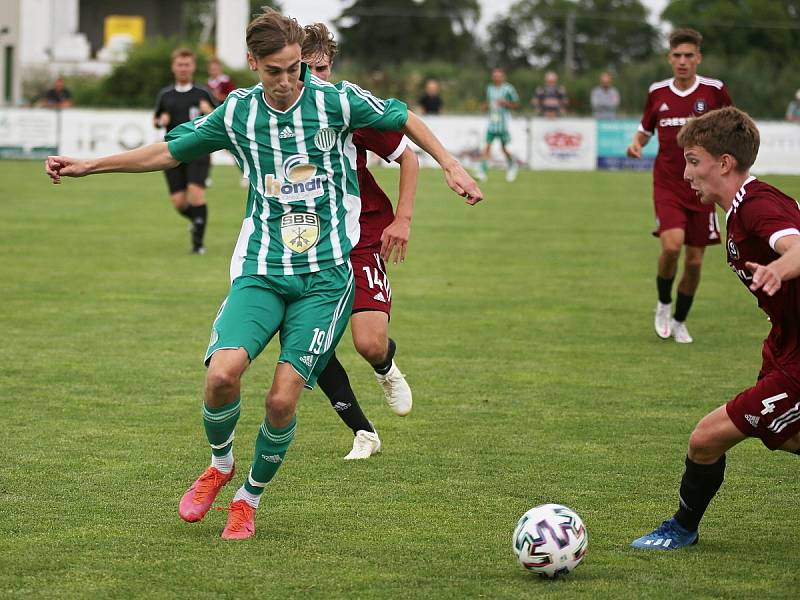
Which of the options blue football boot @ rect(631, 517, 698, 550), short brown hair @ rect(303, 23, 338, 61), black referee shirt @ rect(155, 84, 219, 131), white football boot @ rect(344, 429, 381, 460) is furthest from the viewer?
black referee shirt @ rect(155, 84, 219, 131)

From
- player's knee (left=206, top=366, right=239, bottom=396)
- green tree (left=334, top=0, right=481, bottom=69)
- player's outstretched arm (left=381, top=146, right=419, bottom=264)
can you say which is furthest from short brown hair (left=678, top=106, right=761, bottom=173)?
green tree (left=334, top=0, right=481, bottom=69)

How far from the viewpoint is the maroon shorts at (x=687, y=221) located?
10.2 meters

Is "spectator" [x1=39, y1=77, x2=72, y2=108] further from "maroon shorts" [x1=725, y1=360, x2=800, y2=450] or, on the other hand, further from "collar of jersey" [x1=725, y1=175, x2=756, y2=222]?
"maroon shorts" [x1=725, y1=360, x2=800, y2=450]

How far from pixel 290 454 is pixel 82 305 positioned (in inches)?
216

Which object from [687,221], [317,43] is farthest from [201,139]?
[687,221]

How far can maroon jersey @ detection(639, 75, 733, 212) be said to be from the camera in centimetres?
1031

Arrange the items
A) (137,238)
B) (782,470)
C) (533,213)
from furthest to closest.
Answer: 1. (533,213)
2. (137,238)
3. (782,470)

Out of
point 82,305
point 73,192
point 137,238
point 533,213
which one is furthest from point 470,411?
point 73,192

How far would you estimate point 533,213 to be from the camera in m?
21.1

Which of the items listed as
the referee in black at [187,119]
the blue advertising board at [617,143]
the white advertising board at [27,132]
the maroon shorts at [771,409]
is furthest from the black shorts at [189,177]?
the blue advertising board at [617,143]

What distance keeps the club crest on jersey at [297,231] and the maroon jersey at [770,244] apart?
1625mm

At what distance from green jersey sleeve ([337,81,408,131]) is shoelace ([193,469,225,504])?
4.94ft

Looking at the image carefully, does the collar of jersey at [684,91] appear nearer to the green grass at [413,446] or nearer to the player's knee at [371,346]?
the green grass at [413,446]

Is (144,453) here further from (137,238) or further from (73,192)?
(73,192)
